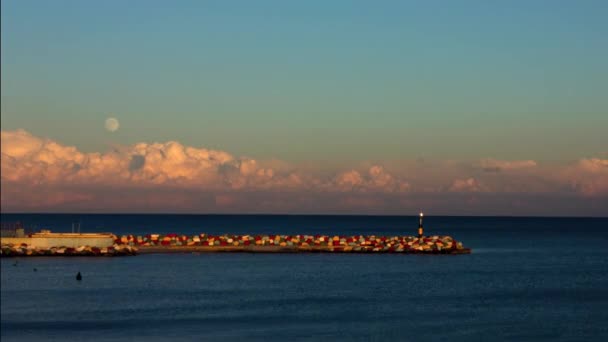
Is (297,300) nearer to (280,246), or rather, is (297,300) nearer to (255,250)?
(255,250)

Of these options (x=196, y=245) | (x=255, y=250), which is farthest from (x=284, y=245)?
(x=196, y=245)

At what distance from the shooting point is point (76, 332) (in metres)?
46.9

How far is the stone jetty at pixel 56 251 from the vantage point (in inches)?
3703

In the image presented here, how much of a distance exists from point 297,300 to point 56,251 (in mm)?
43086

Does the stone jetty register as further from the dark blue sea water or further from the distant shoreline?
the distant shoreline

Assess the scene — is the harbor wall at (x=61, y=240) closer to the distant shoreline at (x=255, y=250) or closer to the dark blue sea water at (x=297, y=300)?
the distant shoreline at (x=255, y=250)

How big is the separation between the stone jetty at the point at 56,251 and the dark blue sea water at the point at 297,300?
348 centimetres

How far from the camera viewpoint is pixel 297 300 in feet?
208

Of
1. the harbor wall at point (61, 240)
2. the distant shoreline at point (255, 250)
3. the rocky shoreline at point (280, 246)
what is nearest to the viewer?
the harbor wall at point (61, 240)

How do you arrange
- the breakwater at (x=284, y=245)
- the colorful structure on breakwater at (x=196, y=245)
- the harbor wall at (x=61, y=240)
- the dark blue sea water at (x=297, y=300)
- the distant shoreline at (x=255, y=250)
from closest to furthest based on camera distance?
the dark blue sea water at (x=297, y=300) → the colorful structure on breakwater at (x=196, y=245) → the harbor wall at (x=61, y=240) → the distant shoreline at (x=255, y=250) → the breakwater at (x=284, y=245)

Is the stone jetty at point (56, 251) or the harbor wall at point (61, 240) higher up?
the harbor wall at point (61, 240)

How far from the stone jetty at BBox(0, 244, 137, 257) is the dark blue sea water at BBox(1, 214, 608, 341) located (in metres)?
3.48

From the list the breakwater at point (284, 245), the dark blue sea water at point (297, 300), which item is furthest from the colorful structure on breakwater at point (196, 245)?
the dark blue sea water at point (297, 300)

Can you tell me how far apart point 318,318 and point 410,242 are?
70.8 m
